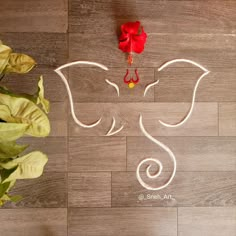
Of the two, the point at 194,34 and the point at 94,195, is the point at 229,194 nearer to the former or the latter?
the point at 94,195

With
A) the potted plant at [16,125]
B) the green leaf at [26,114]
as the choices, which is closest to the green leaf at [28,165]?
the potted plant at [16,125]

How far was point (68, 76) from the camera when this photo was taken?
1356mm

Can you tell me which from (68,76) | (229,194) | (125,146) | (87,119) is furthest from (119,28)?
(229,194)

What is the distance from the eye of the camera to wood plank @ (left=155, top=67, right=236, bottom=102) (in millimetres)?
1377

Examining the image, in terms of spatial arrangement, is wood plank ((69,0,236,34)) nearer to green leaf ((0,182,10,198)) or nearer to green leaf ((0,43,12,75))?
green leaf ((0,43,12,75))

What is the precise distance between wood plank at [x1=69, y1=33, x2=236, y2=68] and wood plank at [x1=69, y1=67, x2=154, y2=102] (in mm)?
42

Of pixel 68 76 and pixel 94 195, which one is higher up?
pixel 68 76

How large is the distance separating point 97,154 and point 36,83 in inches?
16.7

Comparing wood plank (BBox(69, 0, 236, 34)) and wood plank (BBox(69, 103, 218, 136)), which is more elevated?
wood plank (BBox(69, 0, 236, 34))

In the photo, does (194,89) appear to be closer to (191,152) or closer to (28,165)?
(191,152)

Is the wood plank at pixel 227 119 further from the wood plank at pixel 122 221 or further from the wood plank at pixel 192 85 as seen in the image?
the wood plank at pixel 122 221

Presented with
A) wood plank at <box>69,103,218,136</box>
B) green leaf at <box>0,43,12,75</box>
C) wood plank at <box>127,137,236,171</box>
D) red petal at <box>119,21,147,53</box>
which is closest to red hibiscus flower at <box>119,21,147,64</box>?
red petal at <box>119,21,147,53</box>

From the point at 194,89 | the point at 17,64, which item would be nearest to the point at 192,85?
the point at 194,89

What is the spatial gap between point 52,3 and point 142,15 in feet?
1.34
